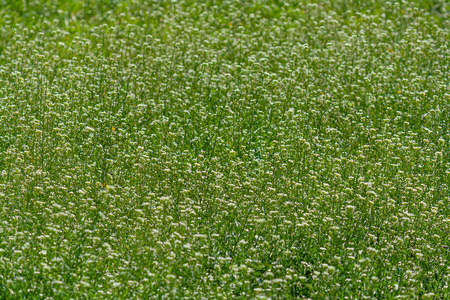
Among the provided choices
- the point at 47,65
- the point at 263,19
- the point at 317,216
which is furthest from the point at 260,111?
the point at 263,19

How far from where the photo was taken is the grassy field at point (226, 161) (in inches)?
195

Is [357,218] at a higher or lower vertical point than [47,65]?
lower

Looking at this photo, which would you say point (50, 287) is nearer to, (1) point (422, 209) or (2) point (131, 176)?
(2) point (131, 176)

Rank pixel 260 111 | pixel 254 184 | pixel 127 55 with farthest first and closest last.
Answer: pixel 127 55 < pixel 260 111 < pixel 254 184

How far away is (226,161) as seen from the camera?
6.88m

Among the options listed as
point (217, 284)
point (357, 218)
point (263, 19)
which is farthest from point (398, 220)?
point (263, 19)

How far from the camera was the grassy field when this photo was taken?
4.96m

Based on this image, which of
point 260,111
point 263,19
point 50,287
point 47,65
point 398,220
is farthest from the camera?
point 263,19

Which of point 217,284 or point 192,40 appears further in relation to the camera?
point 192,40

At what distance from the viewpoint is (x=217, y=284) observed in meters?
4.94

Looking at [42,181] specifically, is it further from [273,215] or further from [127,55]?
[127,55]

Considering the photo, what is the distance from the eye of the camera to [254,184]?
6.17 metres

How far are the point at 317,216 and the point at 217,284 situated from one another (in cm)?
128

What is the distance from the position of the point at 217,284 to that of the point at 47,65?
15.6ft
